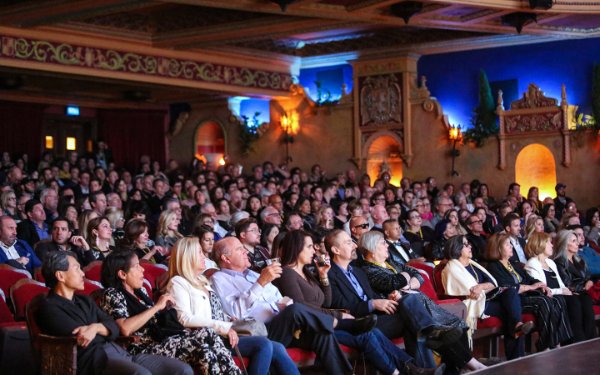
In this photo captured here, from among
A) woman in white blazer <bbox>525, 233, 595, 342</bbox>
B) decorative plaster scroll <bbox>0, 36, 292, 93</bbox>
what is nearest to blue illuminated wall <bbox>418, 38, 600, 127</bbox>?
decorative plaster scroll <bbox>0, 36, 292, 93</bbox>

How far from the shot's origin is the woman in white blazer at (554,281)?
7195 mm

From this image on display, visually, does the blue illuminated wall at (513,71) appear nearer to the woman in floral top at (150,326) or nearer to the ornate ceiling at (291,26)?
the ornate ceiling at (291,26)

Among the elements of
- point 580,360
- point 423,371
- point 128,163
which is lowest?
point 423,371

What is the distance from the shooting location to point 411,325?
18.8 ft

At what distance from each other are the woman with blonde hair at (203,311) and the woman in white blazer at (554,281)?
9.90 ft

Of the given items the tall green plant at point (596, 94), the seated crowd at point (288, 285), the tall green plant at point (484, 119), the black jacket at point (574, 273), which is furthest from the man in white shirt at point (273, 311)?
the tall green plant at point (484, 119)

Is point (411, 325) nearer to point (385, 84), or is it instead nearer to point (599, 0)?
point (599, 0)

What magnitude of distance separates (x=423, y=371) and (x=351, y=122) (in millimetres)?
9468

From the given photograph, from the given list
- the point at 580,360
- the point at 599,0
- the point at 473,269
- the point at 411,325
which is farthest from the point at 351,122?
the point at 580,360

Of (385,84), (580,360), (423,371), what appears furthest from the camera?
(385,84)

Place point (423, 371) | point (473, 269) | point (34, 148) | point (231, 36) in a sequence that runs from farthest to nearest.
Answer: point (34, 148)
point (231, 36)
point (473, 269)
point (423, 371)

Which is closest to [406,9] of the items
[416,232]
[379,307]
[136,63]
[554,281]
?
[416,232]

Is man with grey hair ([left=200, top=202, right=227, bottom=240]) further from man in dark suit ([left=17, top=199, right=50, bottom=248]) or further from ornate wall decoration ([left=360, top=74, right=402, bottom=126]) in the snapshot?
ornate wall decoration ([left=360, top=74, right=402, bottom=126])

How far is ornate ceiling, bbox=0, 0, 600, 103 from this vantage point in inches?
412
